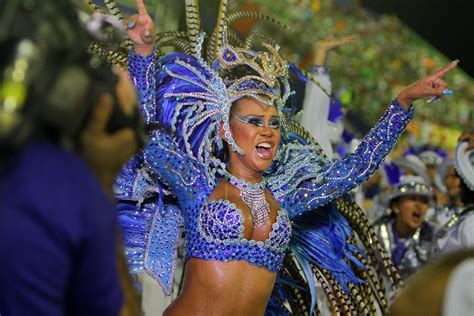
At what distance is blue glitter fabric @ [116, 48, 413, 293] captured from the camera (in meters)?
3.58

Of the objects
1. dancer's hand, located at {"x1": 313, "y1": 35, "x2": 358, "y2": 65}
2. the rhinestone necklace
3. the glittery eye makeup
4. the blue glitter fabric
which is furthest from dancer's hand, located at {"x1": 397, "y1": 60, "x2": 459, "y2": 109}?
dancer's hand, located at {"x1": 313, "y1": 35, "x2": 358, "y2": 65}

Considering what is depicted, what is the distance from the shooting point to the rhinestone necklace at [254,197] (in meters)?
3.64

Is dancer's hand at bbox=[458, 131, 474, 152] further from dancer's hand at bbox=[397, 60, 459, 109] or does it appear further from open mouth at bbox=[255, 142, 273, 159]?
open mouth at bbox=[255, 142, 273, 159]

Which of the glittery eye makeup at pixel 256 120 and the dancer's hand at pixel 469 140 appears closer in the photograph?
the glittery eye makeup at pixel 256 120

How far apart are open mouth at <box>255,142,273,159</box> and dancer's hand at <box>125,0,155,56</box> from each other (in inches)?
24.0

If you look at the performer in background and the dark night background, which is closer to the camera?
the performer in background

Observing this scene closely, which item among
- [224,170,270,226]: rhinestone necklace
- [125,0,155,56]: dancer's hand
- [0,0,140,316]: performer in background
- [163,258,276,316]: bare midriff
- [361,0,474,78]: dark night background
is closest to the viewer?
[0,0,140,316]: performer in background

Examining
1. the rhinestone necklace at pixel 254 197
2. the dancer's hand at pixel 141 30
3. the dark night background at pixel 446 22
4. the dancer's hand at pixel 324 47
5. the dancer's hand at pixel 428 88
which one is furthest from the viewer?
the dark night background at pixel 446 22

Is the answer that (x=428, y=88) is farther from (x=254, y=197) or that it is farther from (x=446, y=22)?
(x=446, y=22)

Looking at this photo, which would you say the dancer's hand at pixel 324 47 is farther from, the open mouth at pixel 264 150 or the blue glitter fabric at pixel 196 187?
the open mouth at pixel 264 150

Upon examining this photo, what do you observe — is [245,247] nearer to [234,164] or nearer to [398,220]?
[234,164]

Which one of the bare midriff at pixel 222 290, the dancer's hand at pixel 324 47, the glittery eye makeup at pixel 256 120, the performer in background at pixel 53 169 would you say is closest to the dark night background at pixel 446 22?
the dancer's hand at pixel 324 47

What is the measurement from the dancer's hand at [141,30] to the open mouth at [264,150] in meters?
0.61

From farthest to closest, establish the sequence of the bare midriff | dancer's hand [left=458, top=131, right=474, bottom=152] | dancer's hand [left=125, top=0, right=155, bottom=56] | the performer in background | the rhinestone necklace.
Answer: dancer's hand [left=458, top=131, right=474, bottom=152] < the rhinestone necklace < the bare midriff < dancer's hand [left=125, top=0, right=155, bottom=56] < the performer in background
